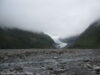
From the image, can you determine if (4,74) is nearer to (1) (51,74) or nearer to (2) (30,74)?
(2) (30,74)

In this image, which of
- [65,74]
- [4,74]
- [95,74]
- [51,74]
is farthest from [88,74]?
[4,74]

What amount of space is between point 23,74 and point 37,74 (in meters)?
1.89

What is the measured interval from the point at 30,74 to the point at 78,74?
6.38 m

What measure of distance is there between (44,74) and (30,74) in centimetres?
188

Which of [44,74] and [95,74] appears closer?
[95,74]

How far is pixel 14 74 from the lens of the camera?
102 ft

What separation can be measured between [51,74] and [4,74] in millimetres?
6492

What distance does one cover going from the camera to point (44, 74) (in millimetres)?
30531

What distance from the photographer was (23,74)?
30734mm

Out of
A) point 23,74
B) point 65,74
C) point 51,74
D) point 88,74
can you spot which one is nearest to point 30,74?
point 23,74

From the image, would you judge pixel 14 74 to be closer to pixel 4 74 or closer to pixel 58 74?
pixel 4 74

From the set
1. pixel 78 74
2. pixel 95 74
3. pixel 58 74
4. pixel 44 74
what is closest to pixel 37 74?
pixel 44 74

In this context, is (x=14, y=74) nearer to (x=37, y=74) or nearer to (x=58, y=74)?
(x=37, y=74)

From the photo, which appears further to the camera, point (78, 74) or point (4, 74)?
point (4, 74)
